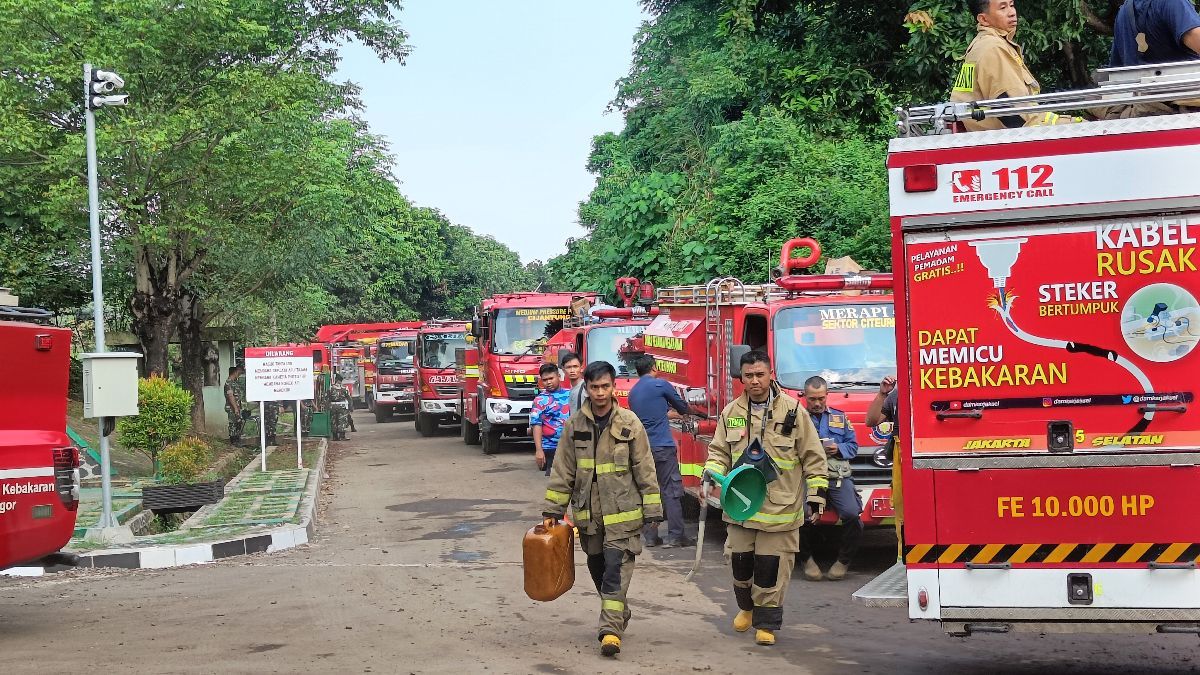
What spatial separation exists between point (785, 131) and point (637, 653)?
1687 centimetres

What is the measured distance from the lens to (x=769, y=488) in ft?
29.2

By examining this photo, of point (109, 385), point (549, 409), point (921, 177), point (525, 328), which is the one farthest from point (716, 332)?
point (525, 328)

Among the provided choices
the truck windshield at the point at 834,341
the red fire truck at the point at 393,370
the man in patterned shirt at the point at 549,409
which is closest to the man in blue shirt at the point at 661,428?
the man in patterned shirt at the point at 549,409

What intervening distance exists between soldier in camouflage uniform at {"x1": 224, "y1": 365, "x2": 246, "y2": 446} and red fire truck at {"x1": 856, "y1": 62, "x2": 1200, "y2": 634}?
25.0 metres

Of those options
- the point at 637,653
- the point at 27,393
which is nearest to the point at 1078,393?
the point at 637,653

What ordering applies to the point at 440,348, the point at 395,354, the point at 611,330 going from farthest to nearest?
the point at 395,354
the point at 440,348
the point at 611,330

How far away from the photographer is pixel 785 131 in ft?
79.7

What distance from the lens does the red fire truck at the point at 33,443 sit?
357 inches

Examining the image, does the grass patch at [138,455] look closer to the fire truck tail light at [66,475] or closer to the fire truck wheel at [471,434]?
the fire truck wheel at [471,434]

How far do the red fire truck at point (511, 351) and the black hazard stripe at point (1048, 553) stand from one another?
1854cm

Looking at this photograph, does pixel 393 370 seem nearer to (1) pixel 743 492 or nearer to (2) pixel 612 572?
(2) pixel 612 572

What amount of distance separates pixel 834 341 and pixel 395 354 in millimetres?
33001

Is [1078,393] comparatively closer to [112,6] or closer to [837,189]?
[837,189]

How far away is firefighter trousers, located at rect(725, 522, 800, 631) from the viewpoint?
884cm
